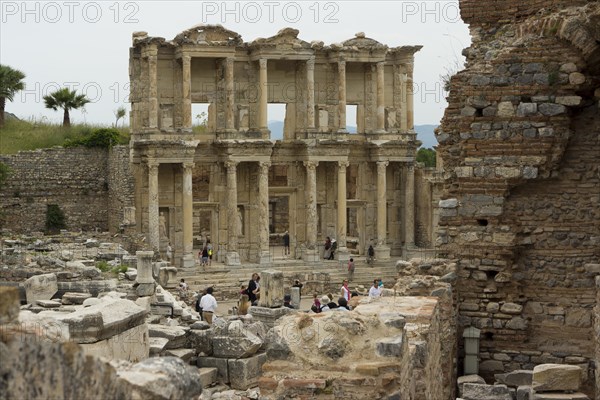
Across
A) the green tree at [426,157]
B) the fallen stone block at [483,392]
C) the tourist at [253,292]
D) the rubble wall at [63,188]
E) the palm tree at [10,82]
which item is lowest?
the tourist at [253,292]

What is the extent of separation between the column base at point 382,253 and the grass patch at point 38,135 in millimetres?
15890

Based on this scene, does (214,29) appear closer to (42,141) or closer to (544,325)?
(42,141)

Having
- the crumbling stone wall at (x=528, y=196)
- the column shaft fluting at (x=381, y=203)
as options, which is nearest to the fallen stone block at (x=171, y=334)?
the crumbling stone wall at (x=528, y=196)

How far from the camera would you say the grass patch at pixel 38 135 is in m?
54.6

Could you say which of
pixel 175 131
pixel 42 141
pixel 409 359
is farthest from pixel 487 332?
pixel 42 141

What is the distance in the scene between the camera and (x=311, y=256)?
42625 mm

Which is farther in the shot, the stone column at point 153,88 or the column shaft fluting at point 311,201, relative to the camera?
the column shaft fluting at point 311,201

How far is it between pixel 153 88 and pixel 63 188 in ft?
42.8

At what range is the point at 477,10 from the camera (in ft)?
46.7

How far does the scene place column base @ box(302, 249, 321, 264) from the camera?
4247 centimetres

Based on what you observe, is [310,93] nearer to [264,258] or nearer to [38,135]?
[264,258]

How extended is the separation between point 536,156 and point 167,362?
8.05m

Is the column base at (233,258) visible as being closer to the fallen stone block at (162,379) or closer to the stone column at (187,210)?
the stone column at (187,210)

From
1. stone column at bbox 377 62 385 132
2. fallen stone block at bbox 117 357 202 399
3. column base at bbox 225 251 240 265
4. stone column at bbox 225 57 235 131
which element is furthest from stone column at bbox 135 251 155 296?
stone column at bbox 377 62 385 132
